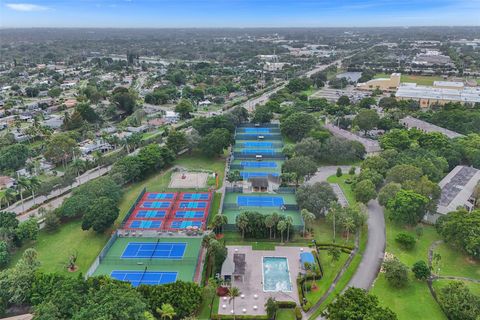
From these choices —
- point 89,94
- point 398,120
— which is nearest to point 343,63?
point 398,120

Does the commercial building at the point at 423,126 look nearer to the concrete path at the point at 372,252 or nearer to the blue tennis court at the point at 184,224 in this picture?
the concrete path at the point at 372,252

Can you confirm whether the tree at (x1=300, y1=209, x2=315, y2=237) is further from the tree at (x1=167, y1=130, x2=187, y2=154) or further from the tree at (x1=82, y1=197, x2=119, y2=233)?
the tree at (x1=167, y1=130, x2=187, y2=154)

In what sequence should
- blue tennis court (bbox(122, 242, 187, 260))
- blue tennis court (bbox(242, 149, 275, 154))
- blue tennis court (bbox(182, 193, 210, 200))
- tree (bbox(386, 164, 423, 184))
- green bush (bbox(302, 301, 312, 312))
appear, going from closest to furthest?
A: 1. green bush (bbox(302, 301, 312, 312))
2. blue tennis court (bbox(122, 242, 187, 260))
3. tree (bbox(386, 164, 423, 184))
4. blue tennis court (bbox(182, 193, 210, 200))
5. blue tennis court (bbox(242, 149, 275, 154))

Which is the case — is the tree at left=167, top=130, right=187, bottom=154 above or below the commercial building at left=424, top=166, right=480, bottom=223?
above

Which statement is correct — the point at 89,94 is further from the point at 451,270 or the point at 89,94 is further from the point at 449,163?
the point at 451,270

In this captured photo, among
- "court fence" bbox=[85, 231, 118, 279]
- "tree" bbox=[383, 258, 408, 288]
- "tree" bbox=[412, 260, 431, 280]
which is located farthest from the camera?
"court fence" bbox=[85, 231, 118, 279]

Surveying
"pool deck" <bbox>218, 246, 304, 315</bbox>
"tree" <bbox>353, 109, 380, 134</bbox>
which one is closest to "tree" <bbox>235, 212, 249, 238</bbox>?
"pool deck" <bbox>218, 246, 304, 315</bbox>

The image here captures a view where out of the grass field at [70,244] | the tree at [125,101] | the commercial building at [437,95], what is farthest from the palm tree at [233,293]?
the commercial building at [437,95]
